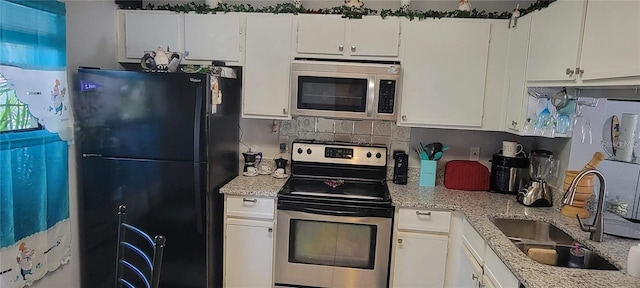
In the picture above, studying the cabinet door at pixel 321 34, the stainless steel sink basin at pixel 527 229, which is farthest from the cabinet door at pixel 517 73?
the cabinet door at pixel 321 34

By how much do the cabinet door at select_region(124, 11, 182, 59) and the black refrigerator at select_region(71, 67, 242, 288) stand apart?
0.50 metres

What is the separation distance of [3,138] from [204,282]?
1.36m

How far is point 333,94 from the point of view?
2.68 meters

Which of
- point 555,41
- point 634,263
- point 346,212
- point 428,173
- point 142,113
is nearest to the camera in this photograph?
point 634,263

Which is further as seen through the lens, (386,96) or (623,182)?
(386,96)

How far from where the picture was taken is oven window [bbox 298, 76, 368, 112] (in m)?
2.65

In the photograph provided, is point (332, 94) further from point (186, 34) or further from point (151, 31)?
point (151, 31)

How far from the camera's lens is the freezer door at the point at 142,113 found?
237 centimetres

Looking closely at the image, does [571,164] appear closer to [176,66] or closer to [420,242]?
[420,242]

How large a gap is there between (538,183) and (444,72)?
3.00ft

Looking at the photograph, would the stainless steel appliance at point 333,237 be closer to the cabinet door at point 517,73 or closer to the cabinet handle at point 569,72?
the cabinet door at point 517,73

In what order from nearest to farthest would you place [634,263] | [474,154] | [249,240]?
[634,263]
[249,240]
[474,154]

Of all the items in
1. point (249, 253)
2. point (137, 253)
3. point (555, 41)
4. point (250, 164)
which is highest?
point (555, 41)

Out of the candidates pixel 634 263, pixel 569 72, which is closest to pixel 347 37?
pixel 569 72
